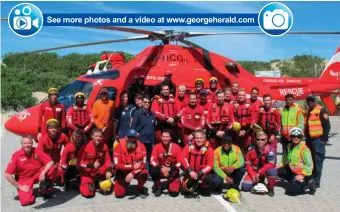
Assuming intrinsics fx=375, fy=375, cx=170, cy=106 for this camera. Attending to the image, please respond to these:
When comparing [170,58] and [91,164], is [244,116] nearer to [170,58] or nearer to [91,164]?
[170,58]

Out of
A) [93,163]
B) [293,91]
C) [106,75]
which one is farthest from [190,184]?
[293,91]

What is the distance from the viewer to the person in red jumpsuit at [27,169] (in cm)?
579

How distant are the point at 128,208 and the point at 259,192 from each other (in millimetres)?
2262

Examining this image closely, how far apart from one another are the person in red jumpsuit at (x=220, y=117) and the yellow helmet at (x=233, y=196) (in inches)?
60.0

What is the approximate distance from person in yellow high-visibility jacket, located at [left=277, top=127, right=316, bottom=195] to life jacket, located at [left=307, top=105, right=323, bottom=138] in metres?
0.45

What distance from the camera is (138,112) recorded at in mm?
7035

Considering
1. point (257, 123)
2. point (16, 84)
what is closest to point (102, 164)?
point (257, 123)

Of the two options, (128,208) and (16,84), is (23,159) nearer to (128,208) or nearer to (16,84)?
(128,208)

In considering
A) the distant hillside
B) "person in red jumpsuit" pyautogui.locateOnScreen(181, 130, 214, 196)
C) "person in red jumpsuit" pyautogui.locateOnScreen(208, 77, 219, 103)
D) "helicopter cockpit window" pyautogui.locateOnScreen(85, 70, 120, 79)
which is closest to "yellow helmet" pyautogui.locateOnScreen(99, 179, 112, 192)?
"person in red jumpsuit" pyautogui.locateOnScreen(181, 130, 214, 196)

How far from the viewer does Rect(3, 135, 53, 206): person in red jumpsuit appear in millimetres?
5793

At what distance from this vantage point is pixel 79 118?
7207mm

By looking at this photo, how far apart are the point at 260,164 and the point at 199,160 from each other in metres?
1.24

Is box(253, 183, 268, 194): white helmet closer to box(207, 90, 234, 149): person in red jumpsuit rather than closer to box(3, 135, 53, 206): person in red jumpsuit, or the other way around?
box(207, 90, 234, 149): person in red jumpsuit

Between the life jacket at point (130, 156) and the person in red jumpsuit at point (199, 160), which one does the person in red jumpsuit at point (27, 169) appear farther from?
the person in red jumpsuit at point (199, 160)
